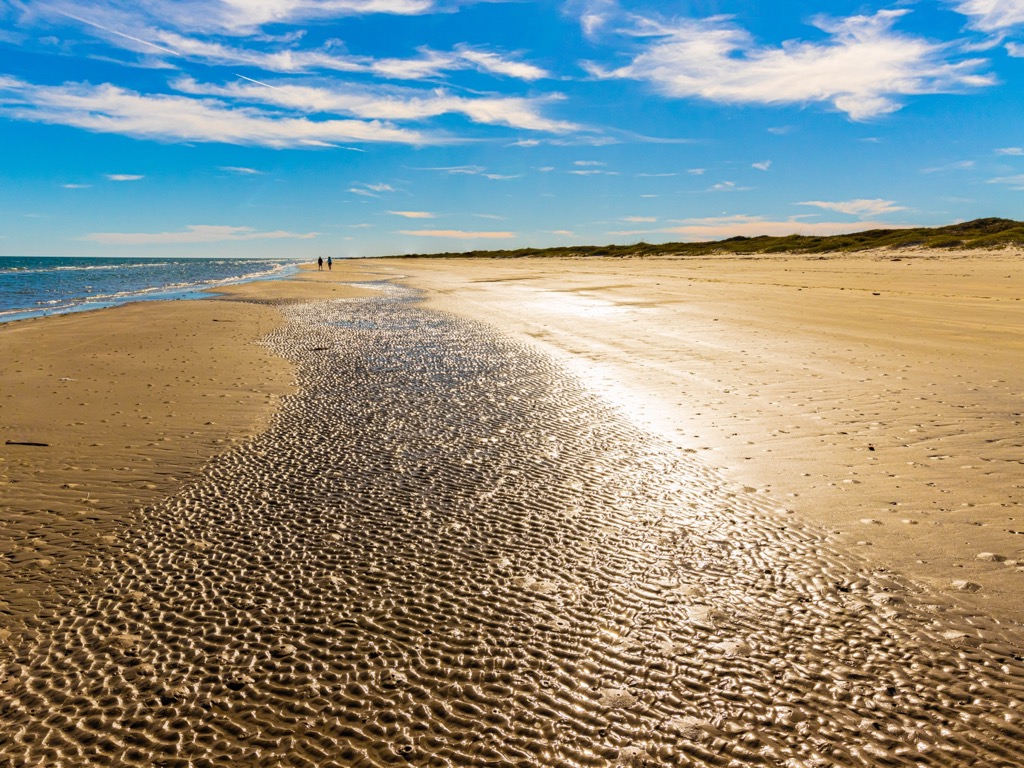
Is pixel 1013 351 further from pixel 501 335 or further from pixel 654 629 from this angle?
pixel 654 629

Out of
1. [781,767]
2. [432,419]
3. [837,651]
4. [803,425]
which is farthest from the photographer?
[432,419]

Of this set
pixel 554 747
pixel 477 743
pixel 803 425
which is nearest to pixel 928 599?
pixel 554 747

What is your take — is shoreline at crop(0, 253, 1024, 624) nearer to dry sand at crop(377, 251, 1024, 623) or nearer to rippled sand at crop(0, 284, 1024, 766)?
dry sand at crop(377, 251, 1024, 623)

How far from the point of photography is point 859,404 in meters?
7.64

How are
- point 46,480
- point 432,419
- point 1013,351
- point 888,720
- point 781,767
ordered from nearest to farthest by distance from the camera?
1. point 781,767
2. point 888,720
3. point 46,480
4. point 432,419
5. point 1013,351

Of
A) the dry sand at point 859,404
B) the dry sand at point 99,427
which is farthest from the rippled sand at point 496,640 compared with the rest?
the dry sand at point 859,404

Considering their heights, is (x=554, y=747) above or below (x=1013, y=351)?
below

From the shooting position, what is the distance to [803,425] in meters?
6.94

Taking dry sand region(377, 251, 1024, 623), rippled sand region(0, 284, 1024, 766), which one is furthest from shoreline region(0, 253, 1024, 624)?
rippled sand region(0, 284, 1024, 766)

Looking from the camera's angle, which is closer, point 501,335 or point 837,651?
point 837,651

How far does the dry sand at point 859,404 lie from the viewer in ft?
14.4

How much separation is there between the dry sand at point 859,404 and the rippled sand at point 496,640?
533 millimetres

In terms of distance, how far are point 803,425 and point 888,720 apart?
4708mm

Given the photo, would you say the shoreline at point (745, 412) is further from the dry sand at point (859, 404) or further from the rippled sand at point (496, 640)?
the rippled sand at point (496, 640)
